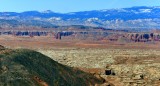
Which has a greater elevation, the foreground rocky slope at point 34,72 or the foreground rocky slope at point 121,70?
the foreground rocky slope at point 34,72

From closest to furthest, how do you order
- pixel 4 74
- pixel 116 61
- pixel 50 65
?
pixel 4 74 → pixel 50 65 → pixel 116 61

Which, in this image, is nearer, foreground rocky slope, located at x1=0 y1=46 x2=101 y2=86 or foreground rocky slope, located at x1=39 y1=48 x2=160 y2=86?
foreground rocky slope, located at x1=0 y1=46 x2=101 y2=86

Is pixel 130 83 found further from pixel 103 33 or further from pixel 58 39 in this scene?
pixel 103 33

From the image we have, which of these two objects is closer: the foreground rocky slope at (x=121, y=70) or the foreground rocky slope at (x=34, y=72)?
the foreground rocky slope at (x=34, y=72)

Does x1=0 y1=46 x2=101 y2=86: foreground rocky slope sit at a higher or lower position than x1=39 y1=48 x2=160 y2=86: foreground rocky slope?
higher

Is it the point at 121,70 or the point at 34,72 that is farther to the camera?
the point at 121,70

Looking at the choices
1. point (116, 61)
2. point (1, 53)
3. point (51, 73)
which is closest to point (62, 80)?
point (51, 73)

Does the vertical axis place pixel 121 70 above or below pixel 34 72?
below

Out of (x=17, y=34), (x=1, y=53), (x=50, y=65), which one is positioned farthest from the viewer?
(x=17, y=34)
